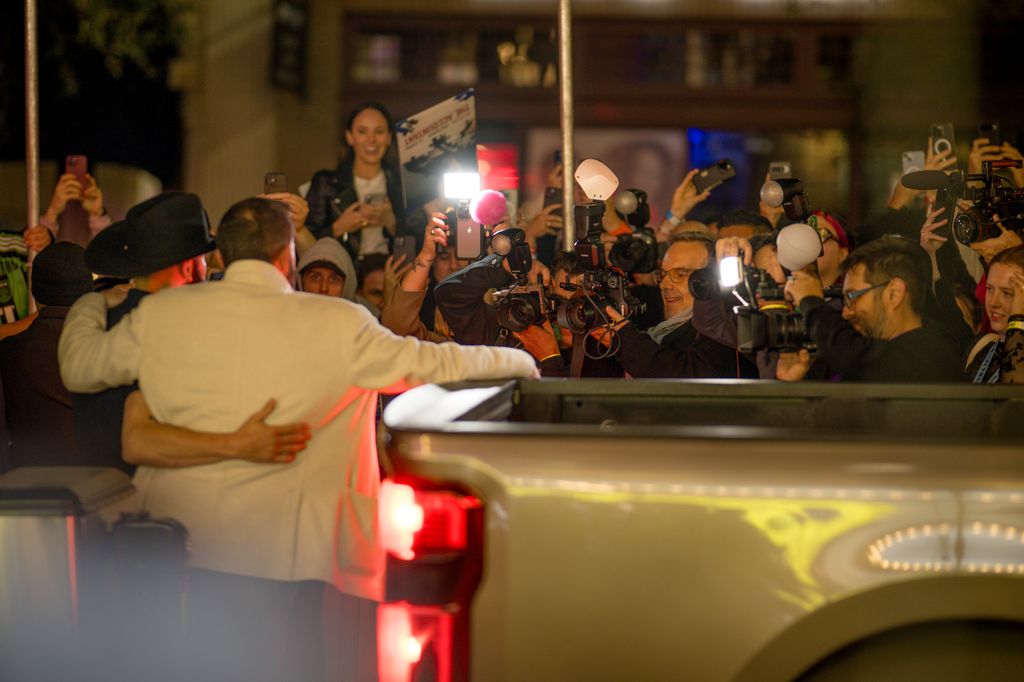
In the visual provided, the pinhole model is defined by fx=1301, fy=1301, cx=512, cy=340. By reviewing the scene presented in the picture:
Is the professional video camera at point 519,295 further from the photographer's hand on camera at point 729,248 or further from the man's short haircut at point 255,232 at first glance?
the man's short haircut at point 255,232

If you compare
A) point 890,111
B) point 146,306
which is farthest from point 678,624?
point 890,111

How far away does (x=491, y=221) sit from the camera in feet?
16.6

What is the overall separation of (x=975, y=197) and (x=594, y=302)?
1500 millimetres

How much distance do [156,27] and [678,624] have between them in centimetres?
1230

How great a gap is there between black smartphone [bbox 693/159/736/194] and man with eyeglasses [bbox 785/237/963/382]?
1334 millimetres

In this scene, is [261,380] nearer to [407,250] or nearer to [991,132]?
[407,250]

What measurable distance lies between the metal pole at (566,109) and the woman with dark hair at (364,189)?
1430 mm

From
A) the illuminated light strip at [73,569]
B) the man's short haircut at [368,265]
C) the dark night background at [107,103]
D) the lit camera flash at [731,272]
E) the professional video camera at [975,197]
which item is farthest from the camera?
the dark night background at [107,103]

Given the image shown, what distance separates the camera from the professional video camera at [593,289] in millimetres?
4594

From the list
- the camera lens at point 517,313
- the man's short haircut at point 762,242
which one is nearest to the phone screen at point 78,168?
the camera lens at point 517,313

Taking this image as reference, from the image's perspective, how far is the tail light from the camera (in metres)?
2.31

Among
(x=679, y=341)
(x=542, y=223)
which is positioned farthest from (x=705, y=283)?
(x=542, y=223)

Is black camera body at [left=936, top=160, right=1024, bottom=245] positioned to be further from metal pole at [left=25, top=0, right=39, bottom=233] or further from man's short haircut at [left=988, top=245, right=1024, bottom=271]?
metal pole at [left=25, top=0, right=39, bottom=233]

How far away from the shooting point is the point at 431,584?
2312 millimetres
